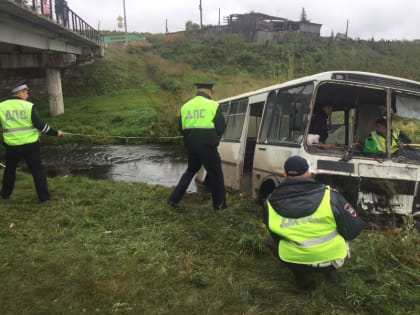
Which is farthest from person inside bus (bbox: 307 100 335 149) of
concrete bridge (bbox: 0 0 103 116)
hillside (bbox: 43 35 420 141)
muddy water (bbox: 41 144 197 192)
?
hillside (bbox: 43 35 420 141)

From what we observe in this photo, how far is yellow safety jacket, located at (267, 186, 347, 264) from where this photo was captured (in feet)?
11.4

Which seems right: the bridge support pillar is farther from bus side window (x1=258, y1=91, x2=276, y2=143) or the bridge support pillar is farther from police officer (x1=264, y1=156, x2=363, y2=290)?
police officer (x1=264, y1=156, x2=363, y2=290)

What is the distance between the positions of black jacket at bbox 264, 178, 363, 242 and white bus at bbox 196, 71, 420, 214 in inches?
Answer: 66.9

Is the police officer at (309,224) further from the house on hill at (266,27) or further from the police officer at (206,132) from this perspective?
the house on hill at (266,27)

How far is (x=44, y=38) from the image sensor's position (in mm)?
20547

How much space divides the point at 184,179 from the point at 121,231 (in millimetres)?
1455

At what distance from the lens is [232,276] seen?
13.1ft

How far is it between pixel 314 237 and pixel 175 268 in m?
1.48

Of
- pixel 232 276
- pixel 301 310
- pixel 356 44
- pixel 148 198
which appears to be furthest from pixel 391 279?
pixel 356 44

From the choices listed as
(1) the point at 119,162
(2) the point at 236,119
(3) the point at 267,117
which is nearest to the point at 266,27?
(1) the point at 119,162

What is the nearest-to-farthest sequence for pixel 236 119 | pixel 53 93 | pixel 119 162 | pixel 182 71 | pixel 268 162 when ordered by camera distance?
pixel 268 162 → pixel 236 119 → pixel 119 162 → pixel 53 93 → pixel 182 71

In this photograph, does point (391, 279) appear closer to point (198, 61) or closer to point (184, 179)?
point (184, 179)

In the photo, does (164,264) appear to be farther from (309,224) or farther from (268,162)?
(268,162)

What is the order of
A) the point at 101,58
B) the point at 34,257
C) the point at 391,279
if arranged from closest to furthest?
1. the point at 391,279
2. the point at 34,257
3. the point at 101,58
